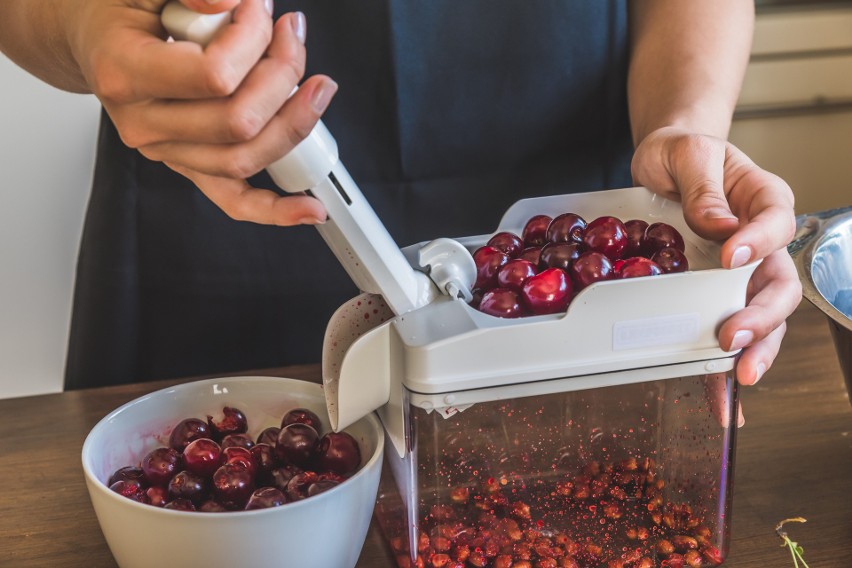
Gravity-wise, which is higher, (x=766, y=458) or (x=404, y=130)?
(x=404, y=130)

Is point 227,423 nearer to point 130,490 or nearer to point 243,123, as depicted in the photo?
point 130,490

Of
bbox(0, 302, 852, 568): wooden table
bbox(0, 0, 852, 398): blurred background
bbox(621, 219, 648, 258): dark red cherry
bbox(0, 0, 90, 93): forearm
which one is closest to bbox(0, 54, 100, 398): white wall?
bbox(0, 0, 852, 398): blurred background

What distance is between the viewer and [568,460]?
1.86 feet

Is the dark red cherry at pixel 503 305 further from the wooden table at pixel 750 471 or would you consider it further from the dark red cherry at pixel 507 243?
the wooden table at pixel 750 471

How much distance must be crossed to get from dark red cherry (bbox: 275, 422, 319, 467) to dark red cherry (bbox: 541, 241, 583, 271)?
0.18 metres

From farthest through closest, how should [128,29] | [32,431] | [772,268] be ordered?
[32,431], [772,268], [128,29]

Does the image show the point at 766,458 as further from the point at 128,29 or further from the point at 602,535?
the point at 128,29

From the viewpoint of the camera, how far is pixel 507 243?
64 cm

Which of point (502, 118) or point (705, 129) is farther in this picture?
point (502, 118)

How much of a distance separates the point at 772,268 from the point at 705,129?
0.76 feet

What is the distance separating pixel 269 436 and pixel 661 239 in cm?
29

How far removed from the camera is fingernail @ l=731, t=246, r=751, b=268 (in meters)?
0.53

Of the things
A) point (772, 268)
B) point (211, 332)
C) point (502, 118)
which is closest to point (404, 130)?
point (502, 118)

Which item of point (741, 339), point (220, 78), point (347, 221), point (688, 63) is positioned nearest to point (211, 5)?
point (220, 78)
